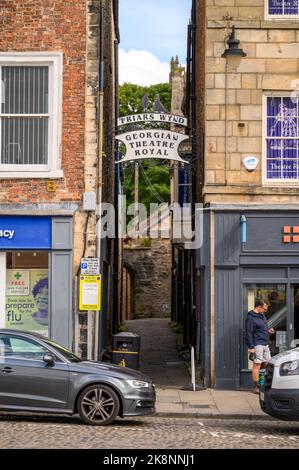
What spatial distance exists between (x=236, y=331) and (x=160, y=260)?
26.2 metres

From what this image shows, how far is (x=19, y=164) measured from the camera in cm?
1886

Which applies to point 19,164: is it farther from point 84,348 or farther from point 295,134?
point 295,134

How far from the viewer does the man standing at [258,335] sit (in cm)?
1761

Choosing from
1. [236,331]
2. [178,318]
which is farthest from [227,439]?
[178,318]

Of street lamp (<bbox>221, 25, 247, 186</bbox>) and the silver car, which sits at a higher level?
street lamp (<bbox>221, 25, 247, 186</bbox>)

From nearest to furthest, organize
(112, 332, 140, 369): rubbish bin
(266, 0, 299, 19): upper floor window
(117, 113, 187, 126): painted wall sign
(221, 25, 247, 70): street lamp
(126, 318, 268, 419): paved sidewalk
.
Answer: (126, 318, 268, 419): paved sidewalk < (112, 332, 140, 369): rubbish bin < (221, 25, 247, 70): street lamp < (266, 0, 299, 19): upper floor window < (117, 113, 187, 126): painted wall sign

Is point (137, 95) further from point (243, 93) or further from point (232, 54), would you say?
point (232, 54)

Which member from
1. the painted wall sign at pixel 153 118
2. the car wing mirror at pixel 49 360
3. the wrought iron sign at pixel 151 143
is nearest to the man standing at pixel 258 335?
the wrought iron sign at pixel 151 143

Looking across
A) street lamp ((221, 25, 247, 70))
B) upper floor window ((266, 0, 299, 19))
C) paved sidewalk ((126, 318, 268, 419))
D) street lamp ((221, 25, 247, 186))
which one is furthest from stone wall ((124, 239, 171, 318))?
street lamp ((221, 25, 247, 70))

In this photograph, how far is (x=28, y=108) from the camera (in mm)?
19000

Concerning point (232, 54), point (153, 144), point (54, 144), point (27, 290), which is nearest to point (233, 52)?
point (232, 54)

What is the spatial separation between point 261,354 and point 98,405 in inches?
198

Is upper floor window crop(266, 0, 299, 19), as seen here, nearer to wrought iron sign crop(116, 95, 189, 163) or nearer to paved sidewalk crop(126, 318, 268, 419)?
wrought iron sign crop(116, 95, 189, 163)

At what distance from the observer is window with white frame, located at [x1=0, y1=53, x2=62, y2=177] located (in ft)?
61.5
